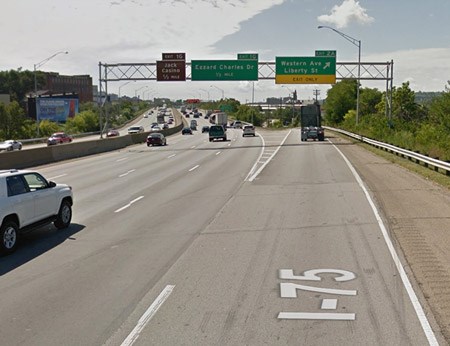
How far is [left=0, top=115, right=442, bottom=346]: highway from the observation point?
6301 mm

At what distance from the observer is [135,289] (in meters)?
7.90

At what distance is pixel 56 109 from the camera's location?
121812mm

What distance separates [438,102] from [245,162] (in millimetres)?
22518

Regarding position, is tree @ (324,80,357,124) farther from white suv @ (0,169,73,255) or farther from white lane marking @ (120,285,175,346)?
white lane marking @ (120,285,175,346)

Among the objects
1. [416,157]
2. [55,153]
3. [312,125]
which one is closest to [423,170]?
[416,157]

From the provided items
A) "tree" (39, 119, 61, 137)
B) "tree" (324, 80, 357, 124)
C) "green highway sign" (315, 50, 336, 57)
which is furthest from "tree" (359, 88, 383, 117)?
"green highway sign" (315, 50, 336, 57)

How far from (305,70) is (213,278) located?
43.5 metres

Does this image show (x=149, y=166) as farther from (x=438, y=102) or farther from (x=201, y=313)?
(x=438, y=102)

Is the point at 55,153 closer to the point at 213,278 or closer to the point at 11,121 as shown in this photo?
the point at 213,278

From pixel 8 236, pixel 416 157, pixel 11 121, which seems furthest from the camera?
pixel 11 121

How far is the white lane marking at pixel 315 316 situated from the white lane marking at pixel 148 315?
1634 mm

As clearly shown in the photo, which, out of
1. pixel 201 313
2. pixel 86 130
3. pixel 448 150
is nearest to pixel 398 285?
pixel 201 313

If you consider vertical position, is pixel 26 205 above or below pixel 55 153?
above

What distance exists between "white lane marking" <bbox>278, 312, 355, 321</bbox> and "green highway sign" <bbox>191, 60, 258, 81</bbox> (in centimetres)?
4389
